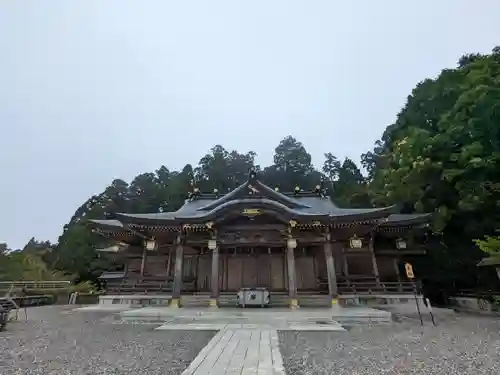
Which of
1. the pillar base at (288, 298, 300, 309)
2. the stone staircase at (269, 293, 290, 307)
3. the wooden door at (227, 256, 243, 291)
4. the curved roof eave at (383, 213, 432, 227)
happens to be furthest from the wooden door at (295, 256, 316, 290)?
the curved roof eave at (383, 213, 432, 227)

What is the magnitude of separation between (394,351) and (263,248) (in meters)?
11.2

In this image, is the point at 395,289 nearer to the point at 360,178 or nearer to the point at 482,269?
the point at 482,269

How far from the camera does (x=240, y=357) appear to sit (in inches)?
212

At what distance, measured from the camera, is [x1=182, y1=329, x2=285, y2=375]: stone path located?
4.59 m

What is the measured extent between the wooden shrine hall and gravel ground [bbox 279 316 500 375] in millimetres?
4965

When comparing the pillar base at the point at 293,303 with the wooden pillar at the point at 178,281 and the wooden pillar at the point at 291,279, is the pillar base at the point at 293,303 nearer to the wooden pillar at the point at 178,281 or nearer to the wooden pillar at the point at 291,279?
the wooden pillar at the point at 291,279

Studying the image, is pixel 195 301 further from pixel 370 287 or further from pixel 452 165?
pixel 452 165

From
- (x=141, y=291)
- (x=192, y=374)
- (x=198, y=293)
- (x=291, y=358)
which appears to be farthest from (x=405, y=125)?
(x=192, y=374)

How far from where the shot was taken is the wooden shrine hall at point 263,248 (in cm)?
1417

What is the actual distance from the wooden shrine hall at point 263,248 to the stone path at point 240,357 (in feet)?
21.2

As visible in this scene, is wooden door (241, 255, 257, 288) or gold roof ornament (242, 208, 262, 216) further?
wooden door (241, 255, 257, 288)

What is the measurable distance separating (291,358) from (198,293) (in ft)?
38.4

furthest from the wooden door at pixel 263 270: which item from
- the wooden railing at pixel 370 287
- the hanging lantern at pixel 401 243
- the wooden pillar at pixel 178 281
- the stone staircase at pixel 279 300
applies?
the hanging lantern at pixel 401 243

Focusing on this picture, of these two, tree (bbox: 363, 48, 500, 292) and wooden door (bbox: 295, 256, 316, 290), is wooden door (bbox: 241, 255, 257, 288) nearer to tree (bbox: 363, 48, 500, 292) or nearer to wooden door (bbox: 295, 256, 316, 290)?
wooden door (bbox: 295, 256, 316, 290)
